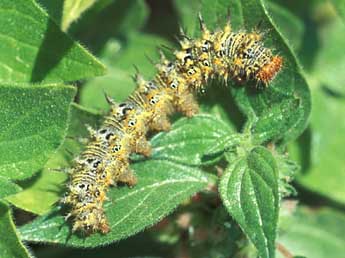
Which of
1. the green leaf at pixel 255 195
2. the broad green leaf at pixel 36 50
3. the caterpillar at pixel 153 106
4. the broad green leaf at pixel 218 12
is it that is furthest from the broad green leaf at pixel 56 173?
the green leaf at pixel 255 195

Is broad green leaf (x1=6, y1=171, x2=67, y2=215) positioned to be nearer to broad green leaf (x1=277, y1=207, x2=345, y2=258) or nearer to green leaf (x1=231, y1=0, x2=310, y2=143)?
green leaf (x1=231, y1=0, x2=310, y2=143)

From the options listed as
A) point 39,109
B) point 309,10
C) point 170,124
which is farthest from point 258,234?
point 309,10

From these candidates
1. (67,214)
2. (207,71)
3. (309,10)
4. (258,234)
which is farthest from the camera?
(309,10)

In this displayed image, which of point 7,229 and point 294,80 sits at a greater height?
point 294,80

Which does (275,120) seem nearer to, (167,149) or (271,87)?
(271,87)

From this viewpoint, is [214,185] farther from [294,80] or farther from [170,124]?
[294,80]

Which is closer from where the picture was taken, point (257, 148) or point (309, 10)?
point (257, 148)

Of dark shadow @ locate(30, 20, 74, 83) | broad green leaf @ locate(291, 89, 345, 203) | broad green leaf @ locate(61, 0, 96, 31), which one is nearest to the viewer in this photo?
dark shadow @ locate(30, 20, 74, 83)

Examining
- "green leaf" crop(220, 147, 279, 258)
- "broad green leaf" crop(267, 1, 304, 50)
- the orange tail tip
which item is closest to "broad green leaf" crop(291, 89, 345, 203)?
"broad green leaf" crop(267, 1, 304, 50)
